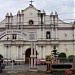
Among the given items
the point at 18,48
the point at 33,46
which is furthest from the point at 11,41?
the point at 33,46

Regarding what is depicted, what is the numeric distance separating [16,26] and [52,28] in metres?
7.41

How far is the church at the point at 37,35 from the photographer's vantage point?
55969 mm

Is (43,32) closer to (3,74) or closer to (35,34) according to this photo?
(35,34)

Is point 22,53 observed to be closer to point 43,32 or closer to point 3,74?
point 43,32

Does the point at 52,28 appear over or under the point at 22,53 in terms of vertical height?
over

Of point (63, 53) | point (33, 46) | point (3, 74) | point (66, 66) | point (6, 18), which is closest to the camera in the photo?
point (66, 66)

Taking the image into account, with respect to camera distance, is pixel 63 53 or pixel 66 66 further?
pixel 63 53

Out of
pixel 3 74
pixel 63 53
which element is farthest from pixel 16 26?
pixel 3 74

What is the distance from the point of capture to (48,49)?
5619cm

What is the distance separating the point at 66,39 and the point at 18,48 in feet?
32.3

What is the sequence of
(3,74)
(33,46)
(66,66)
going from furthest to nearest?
(33,46) < (3,74) < (66,66)

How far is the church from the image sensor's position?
55969 millimetres

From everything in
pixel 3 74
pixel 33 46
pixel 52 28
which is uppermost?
pixel 52 28

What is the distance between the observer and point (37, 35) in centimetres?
5703
